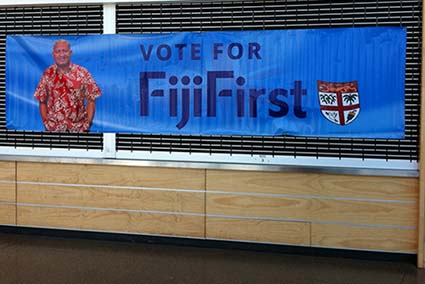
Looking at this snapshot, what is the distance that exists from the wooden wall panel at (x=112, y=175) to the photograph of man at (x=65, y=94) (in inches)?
17.2

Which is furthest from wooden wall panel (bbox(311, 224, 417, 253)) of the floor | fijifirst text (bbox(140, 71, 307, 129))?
fijifirst text (bbox(140, 71, 307, 129))

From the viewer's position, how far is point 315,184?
19.4 feet

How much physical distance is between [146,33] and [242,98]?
1245 millimetres

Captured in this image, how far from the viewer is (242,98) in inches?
239

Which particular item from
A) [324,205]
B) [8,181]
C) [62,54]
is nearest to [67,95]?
[62,54]

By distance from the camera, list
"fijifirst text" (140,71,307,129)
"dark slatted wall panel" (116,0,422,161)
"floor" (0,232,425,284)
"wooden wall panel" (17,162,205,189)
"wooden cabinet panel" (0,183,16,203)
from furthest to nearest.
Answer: "wooden cabinet panel" (0,183,16,203), "wooden wall panel" (17,162,205,189), "fijifirst text" (140,71,307,129), "dark slatted wall panel" (116,0,422,161), "floor" (0,232,425,284)

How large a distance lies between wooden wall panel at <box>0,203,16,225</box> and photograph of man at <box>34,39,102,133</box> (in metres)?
1.01

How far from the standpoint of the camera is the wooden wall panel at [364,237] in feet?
18.8

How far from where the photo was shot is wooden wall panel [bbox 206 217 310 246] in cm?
598

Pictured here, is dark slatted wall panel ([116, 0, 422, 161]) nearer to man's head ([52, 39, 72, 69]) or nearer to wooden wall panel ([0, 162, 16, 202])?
man's head ([52, 39, 72, 69])

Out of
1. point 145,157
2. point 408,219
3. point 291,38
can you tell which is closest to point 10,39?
point 145,157

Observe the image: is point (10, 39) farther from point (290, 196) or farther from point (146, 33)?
point (290, 196)

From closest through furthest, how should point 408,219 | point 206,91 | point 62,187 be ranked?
point 408,219 < point 206,91 < point 62,187

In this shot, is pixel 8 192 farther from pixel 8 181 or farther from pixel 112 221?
pixel 112 221
